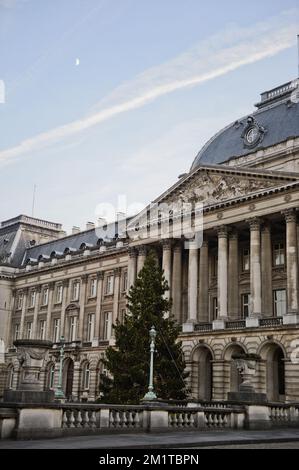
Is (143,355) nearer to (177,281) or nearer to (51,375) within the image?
(177,281)

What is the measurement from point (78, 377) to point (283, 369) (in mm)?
27457

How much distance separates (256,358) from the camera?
29.9 meters

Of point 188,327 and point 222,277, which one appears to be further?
point 188,327

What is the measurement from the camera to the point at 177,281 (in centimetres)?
5341

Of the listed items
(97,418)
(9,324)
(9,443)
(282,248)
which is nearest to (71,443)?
(9,443)

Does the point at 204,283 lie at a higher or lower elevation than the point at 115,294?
lower

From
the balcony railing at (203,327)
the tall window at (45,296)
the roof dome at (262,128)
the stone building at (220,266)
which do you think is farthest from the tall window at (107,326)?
the roof dome at (262,128)

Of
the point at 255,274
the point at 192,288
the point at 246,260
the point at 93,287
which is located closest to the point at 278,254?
the point at 246,260

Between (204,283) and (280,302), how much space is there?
691cm

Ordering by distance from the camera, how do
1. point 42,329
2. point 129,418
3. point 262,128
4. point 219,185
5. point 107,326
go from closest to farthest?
point 129,418 → point 219,185 → point 262,128 → point 107,326 → point 42,329

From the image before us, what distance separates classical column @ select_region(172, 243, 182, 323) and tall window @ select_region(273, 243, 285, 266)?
352 inches

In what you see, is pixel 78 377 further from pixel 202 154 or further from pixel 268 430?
pixel 268 430

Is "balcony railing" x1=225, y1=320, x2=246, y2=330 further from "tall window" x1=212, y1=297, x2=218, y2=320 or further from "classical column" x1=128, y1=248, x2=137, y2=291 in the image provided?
"classical column" x1=128, y1=248, x2=137, y2=291
